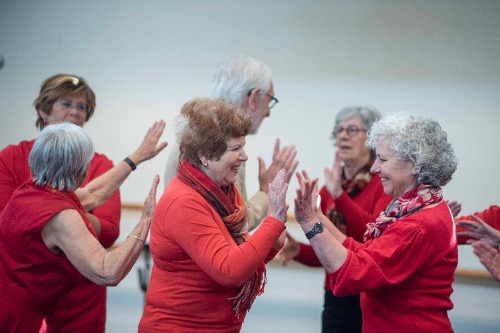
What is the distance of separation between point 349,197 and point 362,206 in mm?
113

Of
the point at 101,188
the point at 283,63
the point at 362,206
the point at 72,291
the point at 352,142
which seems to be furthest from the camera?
the point at 283,63

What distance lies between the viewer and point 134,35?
14.7 feet

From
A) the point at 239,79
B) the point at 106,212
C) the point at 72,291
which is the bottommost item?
the point at 72,291

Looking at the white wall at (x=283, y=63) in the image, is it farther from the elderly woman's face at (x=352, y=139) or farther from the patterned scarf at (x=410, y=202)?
the patterned scarf at (x=410, y=202)

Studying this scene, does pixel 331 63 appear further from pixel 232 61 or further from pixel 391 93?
pixel 232 61

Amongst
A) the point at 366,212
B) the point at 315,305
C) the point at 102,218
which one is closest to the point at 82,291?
the point at 102,218

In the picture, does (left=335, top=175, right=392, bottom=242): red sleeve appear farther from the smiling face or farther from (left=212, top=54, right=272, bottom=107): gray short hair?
(left=212, top=54, right=272, bottom=107): gray short hair

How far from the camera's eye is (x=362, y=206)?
3035 millimetres

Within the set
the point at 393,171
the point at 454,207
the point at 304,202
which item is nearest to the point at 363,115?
the point at 454,207

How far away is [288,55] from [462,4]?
1136 millimetres

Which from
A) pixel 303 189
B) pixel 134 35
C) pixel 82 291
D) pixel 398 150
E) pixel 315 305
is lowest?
pixel 315 305

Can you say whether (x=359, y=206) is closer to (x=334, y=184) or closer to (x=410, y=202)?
(x=334, y=184)

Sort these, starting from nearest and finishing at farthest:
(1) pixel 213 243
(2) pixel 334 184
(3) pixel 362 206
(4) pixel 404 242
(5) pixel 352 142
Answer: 1. (1) pixel 213 243
2. (4) pixel 404 242
3. (2) pixel 334 184
4. (3) pixel 362 206
5. (5) pixel 352 142

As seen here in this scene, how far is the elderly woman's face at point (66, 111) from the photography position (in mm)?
2938
